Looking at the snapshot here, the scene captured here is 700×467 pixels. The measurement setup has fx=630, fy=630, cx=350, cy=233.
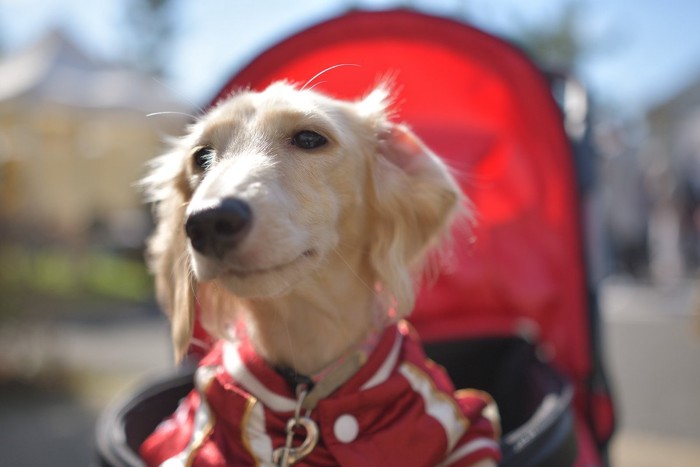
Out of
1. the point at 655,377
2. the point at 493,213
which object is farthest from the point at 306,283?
the point at 655,377

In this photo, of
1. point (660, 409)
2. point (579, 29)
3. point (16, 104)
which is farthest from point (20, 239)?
point (579, 29)

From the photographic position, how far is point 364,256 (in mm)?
1824

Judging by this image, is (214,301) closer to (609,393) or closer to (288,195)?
(288,195)

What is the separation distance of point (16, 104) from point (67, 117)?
56 cm

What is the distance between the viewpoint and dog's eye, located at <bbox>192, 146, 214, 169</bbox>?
5.52ft

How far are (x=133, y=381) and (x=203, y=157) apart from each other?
3.68 m

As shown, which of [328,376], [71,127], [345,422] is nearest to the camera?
[345,422]

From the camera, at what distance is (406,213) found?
70.9 inches

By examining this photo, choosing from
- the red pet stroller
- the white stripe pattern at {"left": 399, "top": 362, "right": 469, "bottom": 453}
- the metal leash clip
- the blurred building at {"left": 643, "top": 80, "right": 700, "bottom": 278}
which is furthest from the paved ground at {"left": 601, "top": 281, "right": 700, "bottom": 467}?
the metal leash clip

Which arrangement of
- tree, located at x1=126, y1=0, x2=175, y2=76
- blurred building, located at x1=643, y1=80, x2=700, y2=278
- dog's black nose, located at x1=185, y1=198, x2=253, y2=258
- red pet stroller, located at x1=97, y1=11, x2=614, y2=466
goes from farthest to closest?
tree, located at x1=126, y1=0, x2=175, y2=76, blurred building, located at x1=643, y1=80, x2=700, y2=278, red pet stroller, located at x1=97, y1=11, x2=614, y2=466, dog's black nose, located at x1=185, y1=198, x2=253, y2=258

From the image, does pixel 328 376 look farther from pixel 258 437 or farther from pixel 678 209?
pixel 678 209

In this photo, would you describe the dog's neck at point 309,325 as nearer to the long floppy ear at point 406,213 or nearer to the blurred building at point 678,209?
the long floppy ear at point 406,213

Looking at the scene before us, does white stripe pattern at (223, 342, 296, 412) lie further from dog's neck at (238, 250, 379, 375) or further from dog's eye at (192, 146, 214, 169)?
dog's eye at (192, 146, 214, 169)

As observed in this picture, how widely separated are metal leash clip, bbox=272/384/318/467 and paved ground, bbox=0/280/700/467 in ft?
7.78
